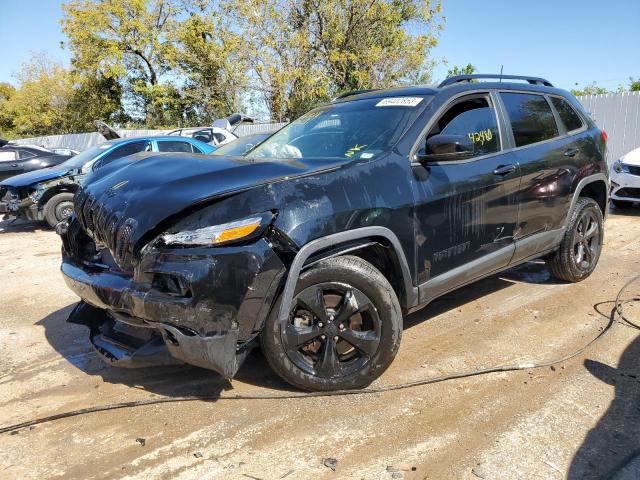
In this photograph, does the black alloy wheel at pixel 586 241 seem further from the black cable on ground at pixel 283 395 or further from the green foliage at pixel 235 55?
the green foliage at pixel 235 55

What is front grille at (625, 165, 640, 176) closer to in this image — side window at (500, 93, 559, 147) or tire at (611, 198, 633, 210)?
tire at (611, 198, 633, 210)

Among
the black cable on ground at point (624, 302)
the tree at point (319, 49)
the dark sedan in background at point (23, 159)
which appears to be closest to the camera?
the black cable on ground at point (624, 302)

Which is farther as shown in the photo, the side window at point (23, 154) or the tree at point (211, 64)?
the tree at point (211, 64)

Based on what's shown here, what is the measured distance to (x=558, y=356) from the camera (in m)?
3.56

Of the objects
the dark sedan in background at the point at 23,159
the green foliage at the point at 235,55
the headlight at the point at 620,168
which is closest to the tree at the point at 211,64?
the green foliage at the point at 235,55

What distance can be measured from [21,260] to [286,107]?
19870 millimetres

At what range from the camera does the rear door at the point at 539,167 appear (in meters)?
4.11

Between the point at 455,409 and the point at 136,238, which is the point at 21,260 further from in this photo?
the point at 455,409

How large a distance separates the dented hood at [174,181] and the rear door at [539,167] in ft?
5.87

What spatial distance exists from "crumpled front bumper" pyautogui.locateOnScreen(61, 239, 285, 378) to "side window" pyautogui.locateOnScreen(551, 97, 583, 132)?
3.48 m

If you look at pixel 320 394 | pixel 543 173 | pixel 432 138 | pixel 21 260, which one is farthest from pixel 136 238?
pixel 21 260

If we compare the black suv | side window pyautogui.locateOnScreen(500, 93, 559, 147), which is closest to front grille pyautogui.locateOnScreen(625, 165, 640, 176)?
side window pyautogui.locateOnScreen(500, 93, 559, 147)

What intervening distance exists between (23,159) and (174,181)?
42.3ft

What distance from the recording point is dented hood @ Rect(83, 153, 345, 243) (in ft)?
8.50
